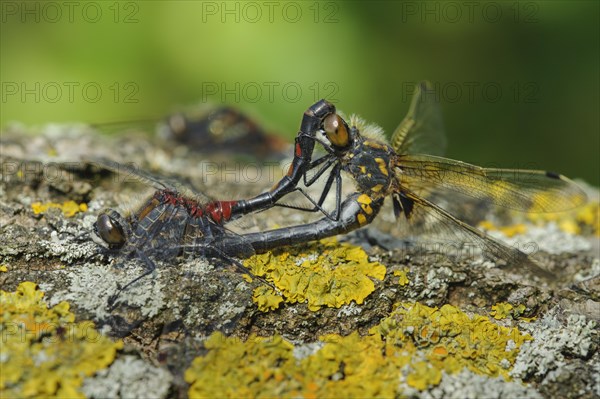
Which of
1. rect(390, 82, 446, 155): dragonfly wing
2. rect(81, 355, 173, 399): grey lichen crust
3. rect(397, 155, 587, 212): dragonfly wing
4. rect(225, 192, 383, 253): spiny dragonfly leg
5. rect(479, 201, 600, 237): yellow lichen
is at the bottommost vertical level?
rect(81, 355, 173, 399): grey lichen crust

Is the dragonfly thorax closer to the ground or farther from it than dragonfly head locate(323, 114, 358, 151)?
closer to the ground

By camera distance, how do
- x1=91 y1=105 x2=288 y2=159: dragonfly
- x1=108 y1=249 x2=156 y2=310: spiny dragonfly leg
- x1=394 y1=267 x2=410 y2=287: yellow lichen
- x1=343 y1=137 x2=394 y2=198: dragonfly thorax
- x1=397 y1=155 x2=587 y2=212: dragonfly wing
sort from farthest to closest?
x1=91 y1=105 x2=288 y2=159: dragonfly, x1=397 y1=155 x2=587 y2=212: dragonfly wing, x1=343 y1=137 x2=394 y2=198: dragonfly thorax, x1=394 y1=267 x2=410 y2=287: yellow lichen, x1=108 y1=249 x2=156 y2=310: spiny dragonfly leg

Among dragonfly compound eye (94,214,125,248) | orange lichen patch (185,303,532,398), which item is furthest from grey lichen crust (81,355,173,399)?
dragonfly compound eye (94,214,125,248)

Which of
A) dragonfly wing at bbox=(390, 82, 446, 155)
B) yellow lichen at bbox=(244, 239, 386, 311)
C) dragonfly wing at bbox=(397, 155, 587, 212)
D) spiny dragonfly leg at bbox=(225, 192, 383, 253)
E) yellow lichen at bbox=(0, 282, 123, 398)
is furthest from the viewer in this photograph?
dragonfly wing at bbox=(390, 82, 446, 155)

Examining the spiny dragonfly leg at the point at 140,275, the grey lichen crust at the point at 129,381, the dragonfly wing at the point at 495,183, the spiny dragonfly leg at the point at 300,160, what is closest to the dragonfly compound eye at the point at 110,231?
the spiny dragonfly leg at the point at 140,275

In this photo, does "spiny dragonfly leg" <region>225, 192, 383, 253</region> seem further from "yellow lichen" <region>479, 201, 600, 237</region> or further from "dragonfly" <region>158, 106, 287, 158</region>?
"dragonfly" <region>158, 106, 287, 158</region>

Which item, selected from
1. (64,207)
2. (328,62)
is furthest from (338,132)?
(328,62)
